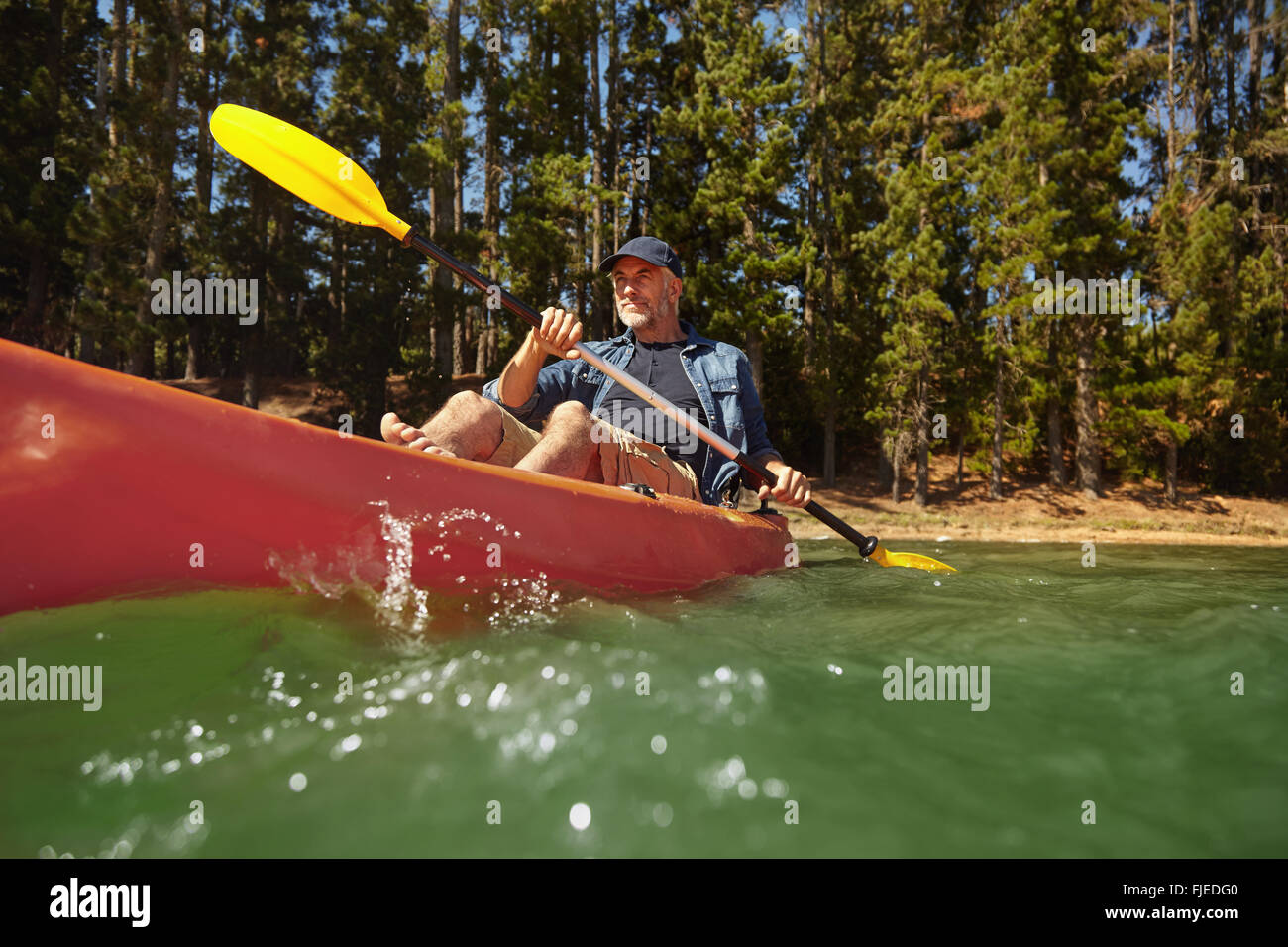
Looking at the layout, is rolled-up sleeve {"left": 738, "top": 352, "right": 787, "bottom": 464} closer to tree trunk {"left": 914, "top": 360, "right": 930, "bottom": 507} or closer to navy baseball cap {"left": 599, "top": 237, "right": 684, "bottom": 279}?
navy baseball cap {"left": 599, "top": 237, "right": 684, "bottom": 279}

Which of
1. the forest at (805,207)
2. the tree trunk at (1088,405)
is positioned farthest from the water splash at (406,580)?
the tree trunk at (1088,405)

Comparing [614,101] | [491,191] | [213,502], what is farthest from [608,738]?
[491,191]

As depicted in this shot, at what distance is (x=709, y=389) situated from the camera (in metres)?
3.72

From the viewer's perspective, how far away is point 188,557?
6.38 feet

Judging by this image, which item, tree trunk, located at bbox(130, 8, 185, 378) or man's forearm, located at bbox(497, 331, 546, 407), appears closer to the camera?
man's forearm, located at bbox(497, 331, 546, 407)

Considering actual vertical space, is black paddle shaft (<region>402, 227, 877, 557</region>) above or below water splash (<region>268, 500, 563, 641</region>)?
above

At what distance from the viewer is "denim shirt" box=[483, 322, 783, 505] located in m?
3.66

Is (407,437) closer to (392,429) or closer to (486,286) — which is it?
(392,429)

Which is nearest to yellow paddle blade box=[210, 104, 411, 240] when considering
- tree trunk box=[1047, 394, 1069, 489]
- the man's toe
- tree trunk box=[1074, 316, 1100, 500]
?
the man's toe

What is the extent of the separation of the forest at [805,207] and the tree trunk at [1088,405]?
2.4 inches

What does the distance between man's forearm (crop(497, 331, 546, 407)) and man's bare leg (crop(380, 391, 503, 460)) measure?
40 centimetres

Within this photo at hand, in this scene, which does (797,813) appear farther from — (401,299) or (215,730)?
(401,299)

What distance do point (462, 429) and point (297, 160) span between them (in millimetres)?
1690

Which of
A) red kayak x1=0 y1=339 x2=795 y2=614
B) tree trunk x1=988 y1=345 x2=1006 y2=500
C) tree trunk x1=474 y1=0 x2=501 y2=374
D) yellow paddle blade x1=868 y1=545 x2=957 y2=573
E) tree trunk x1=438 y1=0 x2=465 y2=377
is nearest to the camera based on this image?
red kayak x1=0 y1=339 x2=795 y2=614
